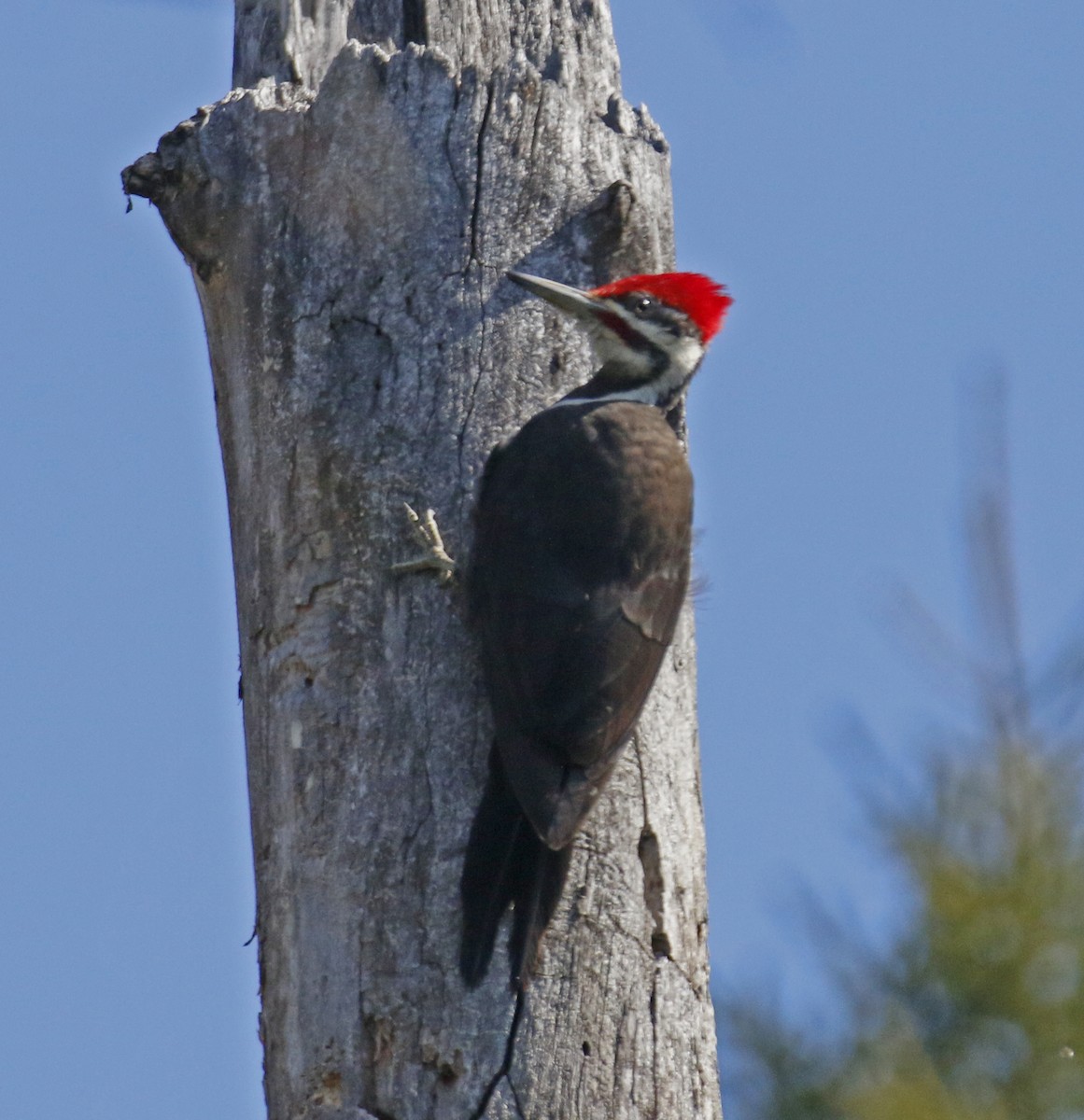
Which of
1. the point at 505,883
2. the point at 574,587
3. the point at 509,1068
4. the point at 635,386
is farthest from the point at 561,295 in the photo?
the point at 509,1068

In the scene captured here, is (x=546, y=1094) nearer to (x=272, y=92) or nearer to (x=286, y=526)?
(x=286, y=526)

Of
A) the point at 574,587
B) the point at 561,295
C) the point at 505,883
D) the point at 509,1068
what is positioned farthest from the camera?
the point at 561,295

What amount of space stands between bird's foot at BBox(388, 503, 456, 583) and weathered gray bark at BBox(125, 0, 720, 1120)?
28 millimetres

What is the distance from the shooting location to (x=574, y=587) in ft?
10.9

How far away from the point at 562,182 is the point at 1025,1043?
2.03 m

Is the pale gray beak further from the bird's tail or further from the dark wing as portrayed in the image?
the bird's tail

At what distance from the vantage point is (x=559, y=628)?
323 cm

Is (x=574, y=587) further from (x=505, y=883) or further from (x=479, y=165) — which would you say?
(x=479, y=165)

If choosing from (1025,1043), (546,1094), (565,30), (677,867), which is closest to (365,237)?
(565,30)

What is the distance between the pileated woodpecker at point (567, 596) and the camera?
2.89 metres

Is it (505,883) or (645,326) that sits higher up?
(645,326)

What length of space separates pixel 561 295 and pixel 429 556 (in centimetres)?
66

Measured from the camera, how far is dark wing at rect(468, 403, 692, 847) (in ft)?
9.80

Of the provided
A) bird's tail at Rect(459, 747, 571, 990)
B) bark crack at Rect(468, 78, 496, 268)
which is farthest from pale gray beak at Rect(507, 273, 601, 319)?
bird's tail at Rect(459, 747, 571, 990)
